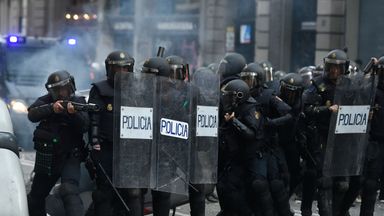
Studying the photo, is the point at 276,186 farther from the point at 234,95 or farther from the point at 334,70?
the point at 334,70

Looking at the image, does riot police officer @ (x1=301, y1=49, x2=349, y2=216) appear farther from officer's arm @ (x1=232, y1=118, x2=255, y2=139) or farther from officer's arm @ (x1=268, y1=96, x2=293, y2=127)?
officer's arm @ (x1=232, y1=118, x2=255, y2=139)

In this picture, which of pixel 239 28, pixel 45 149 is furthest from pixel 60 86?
pixel 239 28

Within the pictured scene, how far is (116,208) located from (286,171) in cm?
173

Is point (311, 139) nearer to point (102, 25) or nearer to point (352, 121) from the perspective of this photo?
point (352, 121)

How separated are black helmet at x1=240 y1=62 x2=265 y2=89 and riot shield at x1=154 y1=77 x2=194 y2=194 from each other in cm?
127

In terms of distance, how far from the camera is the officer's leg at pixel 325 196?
26.9 ft

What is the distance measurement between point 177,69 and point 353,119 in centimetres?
161

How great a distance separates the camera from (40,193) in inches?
292

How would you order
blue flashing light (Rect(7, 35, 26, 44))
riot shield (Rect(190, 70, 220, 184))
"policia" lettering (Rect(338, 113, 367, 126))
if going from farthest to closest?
blue flashing light (Rect(7, 35, 26, 44)) < "policia" lettering (Rect(338, 113, 367, 126)) < riot shield (Rect(190, 70, 220, 184))

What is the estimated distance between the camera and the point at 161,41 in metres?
25.3

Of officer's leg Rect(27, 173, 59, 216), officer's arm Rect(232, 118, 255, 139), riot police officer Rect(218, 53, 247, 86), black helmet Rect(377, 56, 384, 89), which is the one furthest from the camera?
riot police officer Rect(218, 53, 247, 86)

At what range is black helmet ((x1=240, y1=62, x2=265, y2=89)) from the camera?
8.46 meters

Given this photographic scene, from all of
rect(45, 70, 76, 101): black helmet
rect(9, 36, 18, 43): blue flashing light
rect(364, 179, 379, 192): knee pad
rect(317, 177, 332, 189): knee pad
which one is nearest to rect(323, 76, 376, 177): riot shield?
rect(317, 177, 332, 189): knee pad

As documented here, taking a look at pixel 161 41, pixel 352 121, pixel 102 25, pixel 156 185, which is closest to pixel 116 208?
pixel 156 185
